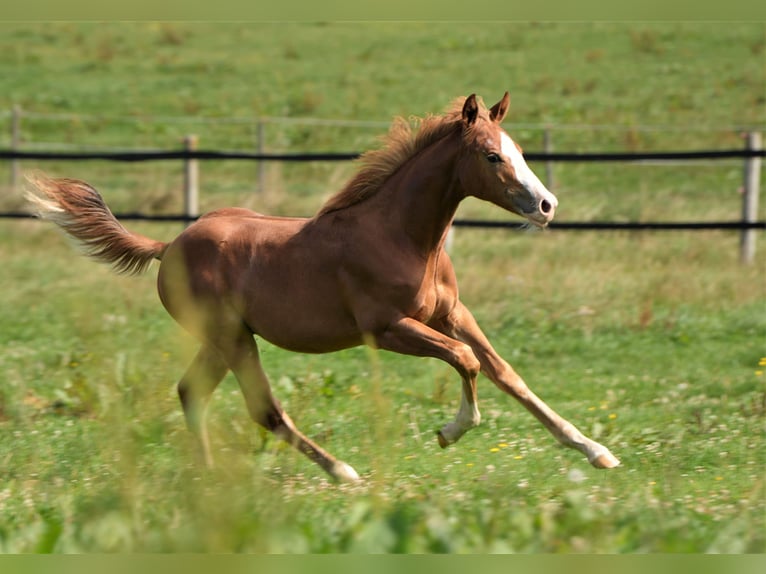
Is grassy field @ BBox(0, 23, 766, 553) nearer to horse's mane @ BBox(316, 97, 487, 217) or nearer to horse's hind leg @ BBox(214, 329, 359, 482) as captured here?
horse's hind leg @ BBox(214, 329, 359, 482)

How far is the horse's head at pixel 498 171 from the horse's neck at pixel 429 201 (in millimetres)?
94

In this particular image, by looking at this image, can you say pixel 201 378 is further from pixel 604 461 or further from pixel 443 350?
pixel 604 461

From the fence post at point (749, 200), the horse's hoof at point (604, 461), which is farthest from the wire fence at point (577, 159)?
the horse's hoof at point (604, 461)

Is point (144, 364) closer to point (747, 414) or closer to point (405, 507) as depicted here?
point (405, 507)

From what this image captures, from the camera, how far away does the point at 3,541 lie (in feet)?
13.0

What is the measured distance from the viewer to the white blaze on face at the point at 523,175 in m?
5.19

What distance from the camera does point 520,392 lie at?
5508mm

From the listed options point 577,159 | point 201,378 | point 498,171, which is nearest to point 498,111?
point 498,171

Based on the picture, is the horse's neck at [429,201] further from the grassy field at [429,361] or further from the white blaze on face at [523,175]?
the grassy field at [429,361]

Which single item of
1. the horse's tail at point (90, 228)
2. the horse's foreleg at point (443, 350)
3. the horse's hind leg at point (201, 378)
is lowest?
the horse's hind leg at point (201, 378)

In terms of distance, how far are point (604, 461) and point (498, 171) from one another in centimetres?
138

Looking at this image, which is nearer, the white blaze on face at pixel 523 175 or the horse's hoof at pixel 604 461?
the white blaze on face at pixel 523 175

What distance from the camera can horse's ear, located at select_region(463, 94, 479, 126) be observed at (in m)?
5.40

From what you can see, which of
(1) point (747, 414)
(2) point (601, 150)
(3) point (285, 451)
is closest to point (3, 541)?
(3) point (285, 451)
